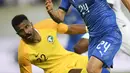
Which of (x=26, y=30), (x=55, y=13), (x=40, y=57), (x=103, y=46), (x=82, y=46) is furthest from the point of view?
(x=82, y=46)

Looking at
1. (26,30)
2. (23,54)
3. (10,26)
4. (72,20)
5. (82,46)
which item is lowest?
(10,26)

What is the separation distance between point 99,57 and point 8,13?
531cm

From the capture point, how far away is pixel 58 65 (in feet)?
23.2

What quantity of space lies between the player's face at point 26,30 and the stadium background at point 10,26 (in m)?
3.09

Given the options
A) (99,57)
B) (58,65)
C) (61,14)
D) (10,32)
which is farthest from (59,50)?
(10,32)

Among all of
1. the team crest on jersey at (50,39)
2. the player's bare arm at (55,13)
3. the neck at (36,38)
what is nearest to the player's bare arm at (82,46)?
the team crest on jersey at (50,39)

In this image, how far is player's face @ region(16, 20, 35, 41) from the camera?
21.8ft

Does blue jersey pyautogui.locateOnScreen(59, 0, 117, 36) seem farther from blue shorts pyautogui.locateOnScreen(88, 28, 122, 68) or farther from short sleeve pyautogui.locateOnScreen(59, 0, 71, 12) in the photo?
short sleeve pyautogui.locateOnScreen(59, 0, 71, 12)

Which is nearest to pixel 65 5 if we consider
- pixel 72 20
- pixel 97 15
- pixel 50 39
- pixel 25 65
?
pixel 97 15

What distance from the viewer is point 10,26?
10.9m

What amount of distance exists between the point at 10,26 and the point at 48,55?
4.00 m

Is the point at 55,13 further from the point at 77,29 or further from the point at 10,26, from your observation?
the point at 10,26

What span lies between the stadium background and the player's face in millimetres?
3090

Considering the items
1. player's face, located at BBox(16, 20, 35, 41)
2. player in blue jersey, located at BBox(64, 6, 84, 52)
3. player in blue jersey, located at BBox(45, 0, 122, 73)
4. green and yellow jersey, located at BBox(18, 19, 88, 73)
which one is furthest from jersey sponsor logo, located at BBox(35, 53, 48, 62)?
player in blue jersey, located at BBox(64, 6, 84, 52)
